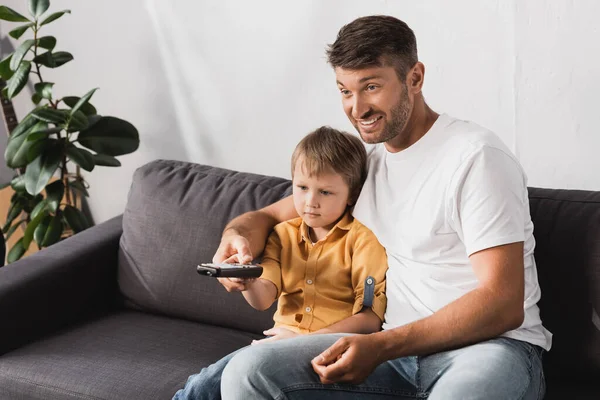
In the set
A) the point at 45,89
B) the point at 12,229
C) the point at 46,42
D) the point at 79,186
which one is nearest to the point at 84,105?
the point at 45,89

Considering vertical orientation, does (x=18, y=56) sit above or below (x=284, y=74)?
above

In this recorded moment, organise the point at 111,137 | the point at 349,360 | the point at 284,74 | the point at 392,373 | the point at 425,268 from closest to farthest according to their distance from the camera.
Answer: the point at 349,360
the point at 392,373
the point at 425,268
the point at 284,74
the point at 111,137

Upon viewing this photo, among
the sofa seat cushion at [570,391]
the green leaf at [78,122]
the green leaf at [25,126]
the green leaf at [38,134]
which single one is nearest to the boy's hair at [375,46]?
the sofa seat cushion at [570,391]

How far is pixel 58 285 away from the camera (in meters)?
2.55

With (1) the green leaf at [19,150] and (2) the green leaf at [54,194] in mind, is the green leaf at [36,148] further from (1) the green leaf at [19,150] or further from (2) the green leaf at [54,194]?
(2) the green leaf at [54,194]

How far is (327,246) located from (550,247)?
0.54 m

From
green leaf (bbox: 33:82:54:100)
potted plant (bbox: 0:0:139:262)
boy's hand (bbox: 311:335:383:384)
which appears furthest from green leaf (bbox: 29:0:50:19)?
boy's hand (bbox: 311:335:383:384)

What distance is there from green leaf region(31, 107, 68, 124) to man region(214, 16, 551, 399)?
45.2 inches

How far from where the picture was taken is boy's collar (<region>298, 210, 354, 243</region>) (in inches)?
83.8

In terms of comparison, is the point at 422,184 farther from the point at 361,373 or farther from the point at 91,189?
the point at 91,189

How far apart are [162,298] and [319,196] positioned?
738 millimetres

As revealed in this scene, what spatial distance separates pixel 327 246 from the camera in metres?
2.14

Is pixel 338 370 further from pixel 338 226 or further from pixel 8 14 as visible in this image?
pixel 8 14

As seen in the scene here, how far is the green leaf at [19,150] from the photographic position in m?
2.90
